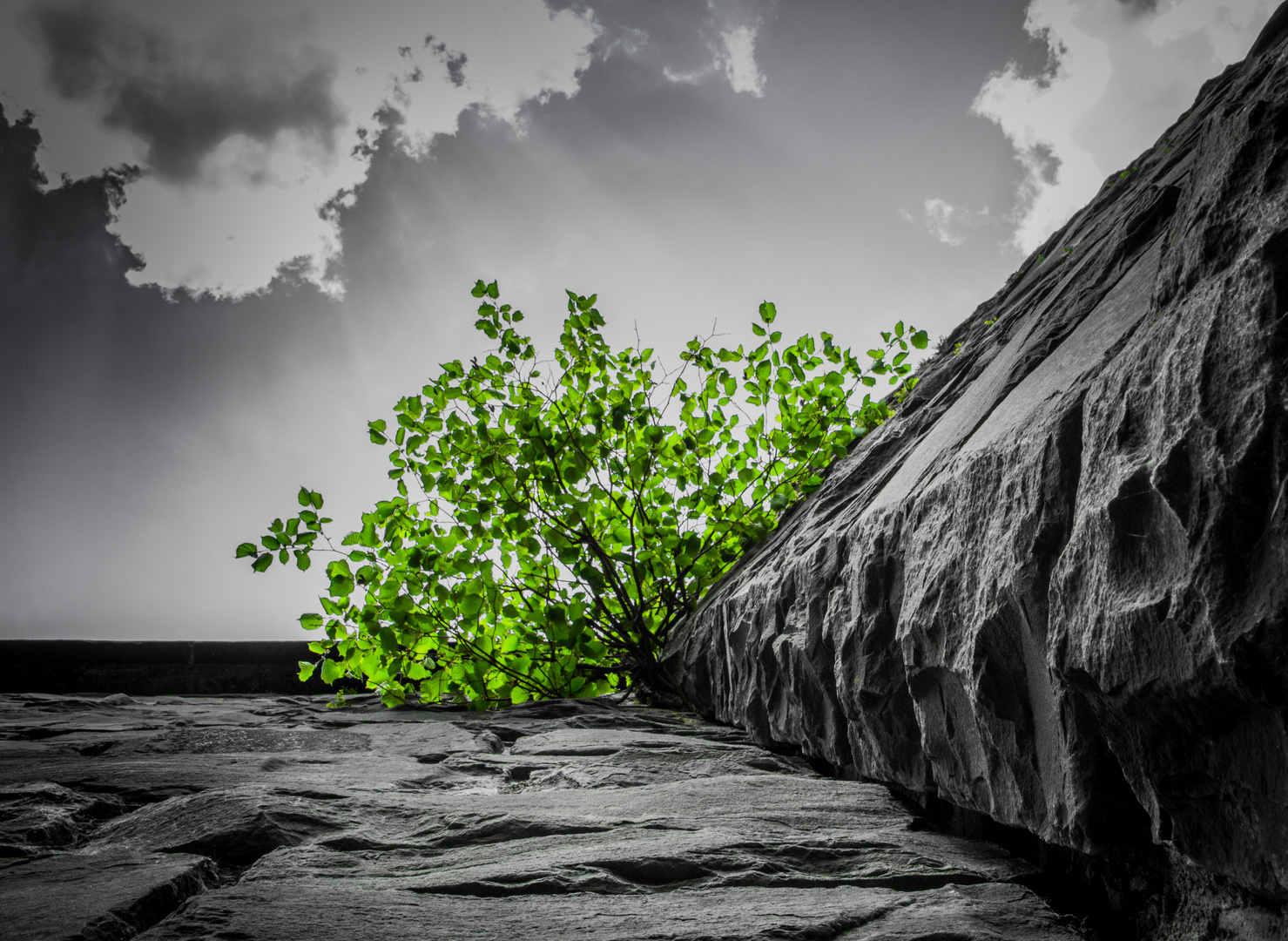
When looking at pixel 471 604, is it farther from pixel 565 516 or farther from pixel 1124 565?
pixel 1124 565

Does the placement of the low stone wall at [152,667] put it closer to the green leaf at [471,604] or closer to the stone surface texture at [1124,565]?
the green leaf at [471,604]

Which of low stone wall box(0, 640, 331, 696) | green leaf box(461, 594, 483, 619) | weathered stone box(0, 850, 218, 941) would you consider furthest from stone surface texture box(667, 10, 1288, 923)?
low stone wall box(0, 640, 331, 696)

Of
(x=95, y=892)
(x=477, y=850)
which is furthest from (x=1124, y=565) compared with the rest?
(x=95, y=892)

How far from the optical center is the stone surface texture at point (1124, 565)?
0.68 m

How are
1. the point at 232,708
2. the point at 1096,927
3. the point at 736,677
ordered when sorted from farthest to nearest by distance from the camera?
the point at 232,708
the point at 736,677
the point at 1096,927

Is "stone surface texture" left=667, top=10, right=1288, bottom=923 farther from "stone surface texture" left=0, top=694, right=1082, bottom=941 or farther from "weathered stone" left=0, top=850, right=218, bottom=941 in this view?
"weathered stone" left=0, top=850, right=218, bottom=941

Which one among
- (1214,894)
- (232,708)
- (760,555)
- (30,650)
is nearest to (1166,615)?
(1214,894)

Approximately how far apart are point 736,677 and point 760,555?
695mm

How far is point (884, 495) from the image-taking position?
1840mm

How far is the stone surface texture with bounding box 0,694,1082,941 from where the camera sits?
3.02 feet

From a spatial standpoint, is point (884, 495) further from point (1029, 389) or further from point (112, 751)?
point (112, 751)

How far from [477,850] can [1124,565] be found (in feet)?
3.48

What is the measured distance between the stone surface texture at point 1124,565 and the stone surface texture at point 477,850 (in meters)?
0.19

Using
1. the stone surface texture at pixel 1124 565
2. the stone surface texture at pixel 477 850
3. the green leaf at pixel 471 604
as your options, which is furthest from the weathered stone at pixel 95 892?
the green leaf at pixel 471 604
